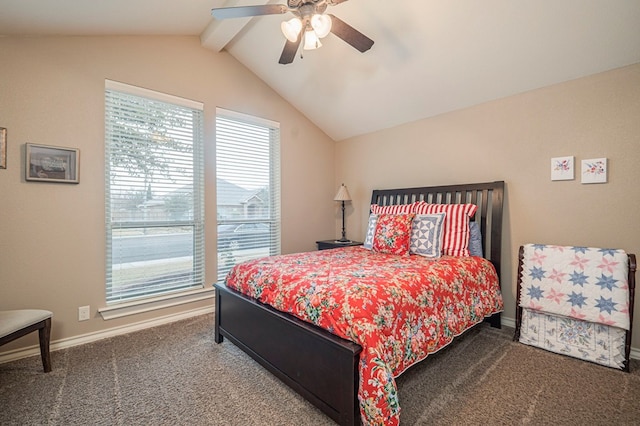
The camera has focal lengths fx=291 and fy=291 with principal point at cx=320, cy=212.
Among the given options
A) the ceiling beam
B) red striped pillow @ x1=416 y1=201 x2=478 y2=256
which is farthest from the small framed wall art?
the ceiling beam

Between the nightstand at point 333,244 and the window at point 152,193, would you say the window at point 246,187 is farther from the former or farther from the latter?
the nightstand at point 333,244

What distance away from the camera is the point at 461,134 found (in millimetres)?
3141

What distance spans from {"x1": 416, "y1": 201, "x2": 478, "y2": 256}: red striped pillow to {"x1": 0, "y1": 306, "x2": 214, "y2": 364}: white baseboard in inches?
103

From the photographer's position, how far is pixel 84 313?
2.49 metres

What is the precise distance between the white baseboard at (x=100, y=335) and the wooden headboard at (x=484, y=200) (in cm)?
280

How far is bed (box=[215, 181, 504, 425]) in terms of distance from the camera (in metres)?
1.40

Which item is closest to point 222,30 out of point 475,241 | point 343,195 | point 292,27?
point 292,27

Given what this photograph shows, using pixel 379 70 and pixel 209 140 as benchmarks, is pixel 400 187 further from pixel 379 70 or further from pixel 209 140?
pixel 209 140

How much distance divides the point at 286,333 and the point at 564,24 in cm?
290

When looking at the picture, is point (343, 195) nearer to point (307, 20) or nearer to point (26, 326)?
point (307, 20)

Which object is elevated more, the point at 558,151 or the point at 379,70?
the point at 379,70

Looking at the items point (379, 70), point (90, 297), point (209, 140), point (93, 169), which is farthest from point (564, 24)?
point (90, 297)

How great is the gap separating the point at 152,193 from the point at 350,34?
229cm

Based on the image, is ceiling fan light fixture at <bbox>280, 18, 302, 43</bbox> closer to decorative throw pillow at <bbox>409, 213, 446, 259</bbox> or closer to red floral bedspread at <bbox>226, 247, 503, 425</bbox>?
red floral bedspread at <bbox>226, 247, 503, 425</bbox>
